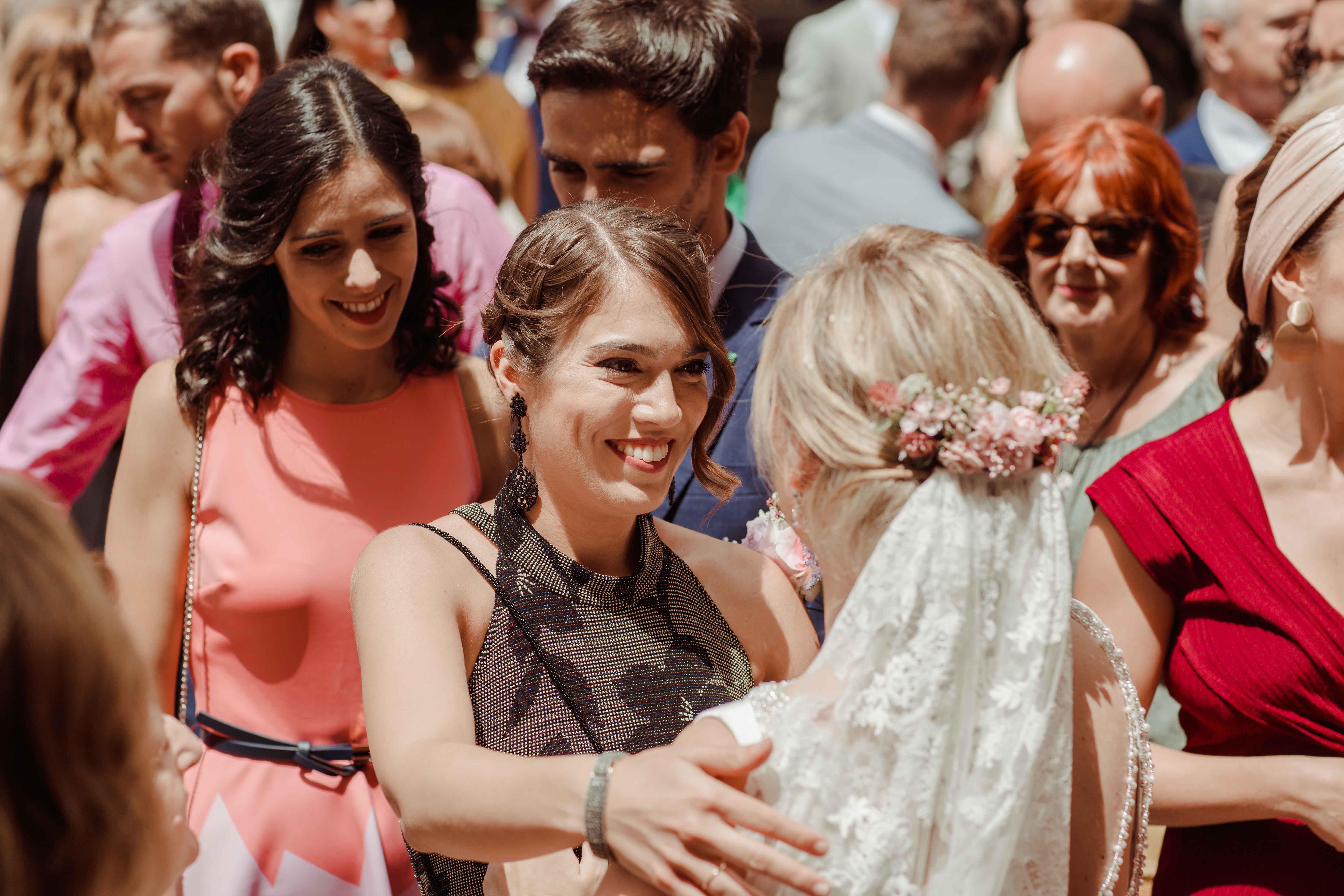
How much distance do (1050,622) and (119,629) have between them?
3.37 feet

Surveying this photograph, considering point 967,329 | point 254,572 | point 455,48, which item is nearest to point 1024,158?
point 967,329

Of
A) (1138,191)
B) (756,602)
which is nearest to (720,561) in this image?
(756,602)

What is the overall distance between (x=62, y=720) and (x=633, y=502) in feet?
2.95

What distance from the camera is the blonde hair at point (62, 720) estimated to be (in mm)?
1106

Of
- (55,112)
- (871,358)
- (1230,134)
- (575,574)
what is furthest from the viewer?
(1230,134)

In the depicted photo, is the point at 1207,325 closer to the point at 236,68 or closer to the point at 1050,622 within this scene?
the point at 1050,622

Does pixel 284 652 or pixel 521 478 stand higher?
pixel 521 478

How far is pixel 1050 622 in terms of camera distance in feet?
4.85

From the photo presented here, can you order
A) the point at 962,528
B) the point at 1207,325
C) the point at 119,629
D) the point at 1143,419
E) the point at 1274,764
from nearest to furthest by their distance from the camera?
1. the point at 119,629
2. the point at 962,528
3. the point at 1274,764
4. the point at 1143,419
5. the point at 1207,325

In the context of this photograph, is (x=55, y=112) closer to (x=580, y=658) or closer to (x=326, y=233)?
(x=326, y=233)

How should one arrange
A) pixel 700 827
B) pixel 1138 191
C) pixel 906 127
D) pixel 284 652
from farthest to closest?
pixel 906 127 → pixel 1138 191 → pixel 284 652 → pixel 700 827

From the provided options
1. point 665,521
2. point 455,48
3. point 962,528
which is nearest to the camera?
point 962,528

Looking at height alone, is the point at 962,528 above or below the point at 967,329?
below

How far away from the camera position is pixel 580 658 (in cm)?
184
